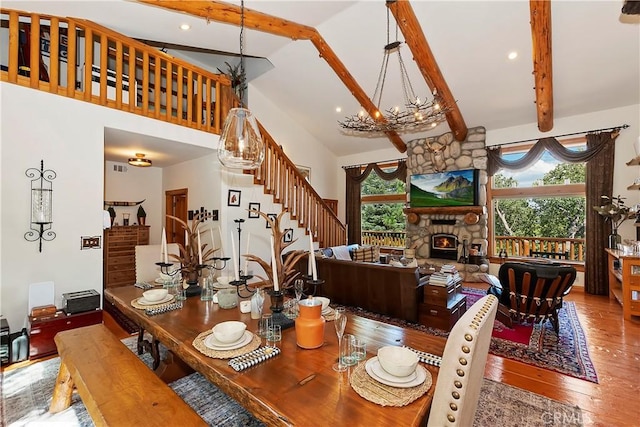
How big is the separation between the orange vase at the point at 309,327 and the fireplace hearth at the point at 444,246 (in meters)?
5.96

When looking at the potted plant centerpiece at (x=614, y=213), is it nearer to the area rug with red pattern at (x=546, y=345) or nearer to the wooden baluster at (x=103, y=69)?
the area rug with red pattern at (x=546, y=345)

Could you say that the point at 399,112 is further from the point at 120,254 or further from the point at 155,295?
the point at 120,254

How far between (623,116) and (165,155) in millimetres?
8191

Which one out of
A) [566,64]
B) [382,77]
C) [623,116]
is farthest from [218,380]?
[623,116]

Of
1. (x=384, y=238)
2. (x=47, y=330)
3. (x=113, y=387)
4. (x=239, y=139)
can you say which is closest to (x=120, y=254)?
(x=47, y=330)

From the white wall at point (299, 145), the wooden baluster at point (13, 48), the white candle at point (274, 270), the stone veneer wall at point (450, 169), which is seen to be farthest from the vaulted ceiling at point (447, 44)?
the white candle at point (274, 270)

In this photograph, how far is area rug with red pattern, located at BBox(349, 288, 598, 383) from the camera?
9.01ft

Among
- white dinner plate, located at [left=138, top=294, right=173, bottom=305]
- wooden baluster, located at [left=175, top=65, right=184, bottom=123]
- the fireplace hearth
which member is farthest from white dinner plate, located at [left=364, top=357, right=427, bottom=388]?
the fireplace hearth

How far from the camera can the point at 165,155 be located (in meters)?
5.44

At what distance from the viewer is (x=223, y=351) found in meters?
1.44

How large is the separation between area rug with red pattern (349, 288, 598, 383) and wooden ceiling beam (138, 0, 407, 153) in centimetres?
429

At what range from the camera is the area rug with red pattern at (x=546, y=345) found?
2746 millimetres

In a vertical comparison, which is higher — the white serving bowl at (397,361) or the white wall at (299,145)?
the white wall at (299,145)

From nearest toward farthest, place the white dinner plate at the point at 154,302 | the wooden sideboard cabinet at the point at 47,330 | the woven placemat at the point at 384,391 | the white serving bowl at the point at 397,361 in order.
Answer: the woven placemat at the point at 384,391 < the white serving bowl at the point at 397,361 < the white dinner plate at the point at 154,302 < the wooden sideboard cabinet at the point at 47,330
